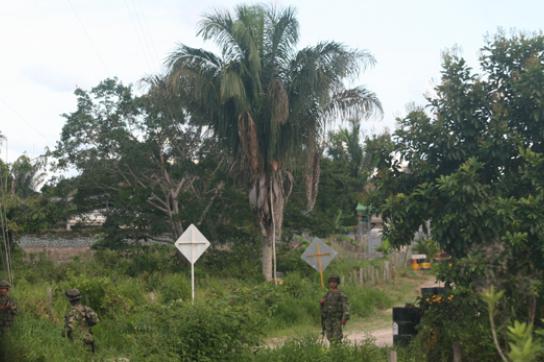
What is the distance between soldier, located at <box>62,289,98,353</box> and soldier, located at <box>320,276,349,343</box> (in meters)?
3.79

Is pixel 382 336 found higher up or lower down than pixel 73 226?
lower down

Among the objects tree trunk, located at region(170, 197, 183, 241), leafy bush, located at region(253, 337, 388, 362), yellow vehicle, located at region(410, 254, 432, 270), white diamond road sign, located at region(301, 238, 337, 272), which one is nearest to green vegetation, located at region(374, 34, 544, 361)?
leafy bush, located at region(253, 337, 388, 362)

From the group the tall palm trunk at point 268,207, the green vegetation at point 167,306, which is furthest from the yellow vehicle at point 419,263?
the tall palm trunk at point 268,207

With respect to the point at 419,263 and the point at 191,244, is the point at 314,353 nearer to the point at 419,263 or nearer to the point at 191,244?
the point at 191,244

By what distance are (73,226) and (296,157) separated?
10.00 metres

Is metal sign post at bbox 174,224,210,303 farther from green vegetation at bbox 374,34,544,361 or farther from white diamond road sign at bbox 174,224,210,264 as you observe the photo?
green vegetation at bbox 374,34,544,361

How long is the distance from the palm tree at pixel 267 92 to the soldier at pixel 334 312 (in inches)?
437

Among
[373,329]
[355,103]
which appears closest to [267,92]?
[355,103]

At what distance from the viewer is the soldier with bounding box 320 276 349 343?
12852 mm

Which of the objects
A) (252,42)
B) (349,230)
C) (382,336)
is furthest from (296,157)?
(349,230)

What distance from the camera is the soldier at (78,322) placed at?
11609mm

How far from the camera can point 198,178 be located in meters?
28.3

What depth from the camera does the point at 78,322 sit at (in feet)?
38.3

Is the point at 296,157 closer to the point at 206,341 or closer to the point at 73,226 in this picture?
the point at 73,226
